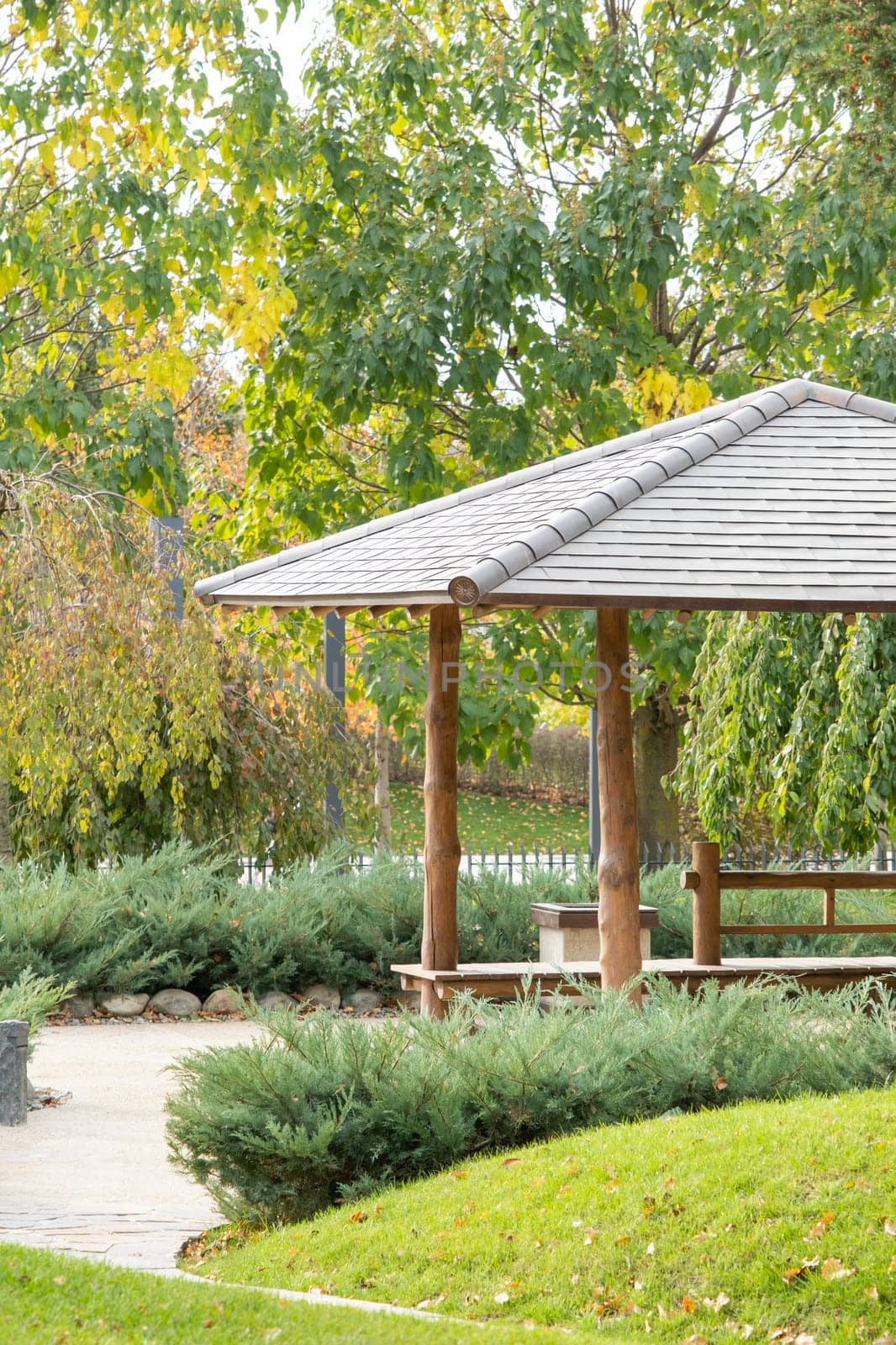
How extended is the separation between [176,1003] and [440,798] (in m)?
2.99

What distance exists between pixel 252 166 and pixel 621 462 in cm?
464

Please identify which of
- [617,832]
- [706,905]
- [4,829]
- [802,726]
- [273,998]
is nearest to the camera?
[617,832]

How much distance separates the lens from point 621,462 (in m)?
8.12

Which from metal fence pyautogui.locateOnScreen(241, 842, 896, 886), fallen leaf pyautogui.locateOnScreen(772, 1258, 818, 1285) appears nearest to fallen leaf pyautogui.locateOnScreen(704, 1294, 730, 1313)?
fallen leaf pyautogui.locateOnScreen(772, 1258, 818, 1285)

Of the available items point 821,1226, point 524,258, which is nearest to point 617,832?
point 821,1226

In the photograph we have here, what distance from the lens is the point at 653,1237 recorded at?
4812mm

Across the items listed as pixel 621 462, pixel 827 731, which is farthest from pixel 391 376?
pixel 621 462

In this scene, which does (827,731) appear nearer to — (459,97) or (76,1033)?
(76,1033)

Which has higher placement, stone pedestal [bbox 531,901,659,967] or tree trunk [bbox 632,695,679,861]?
tree trunk [bbox 632,695,679,861]

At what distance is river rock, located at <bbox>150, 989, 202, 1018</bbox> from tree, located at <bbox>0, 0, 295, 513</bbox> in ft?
13.1

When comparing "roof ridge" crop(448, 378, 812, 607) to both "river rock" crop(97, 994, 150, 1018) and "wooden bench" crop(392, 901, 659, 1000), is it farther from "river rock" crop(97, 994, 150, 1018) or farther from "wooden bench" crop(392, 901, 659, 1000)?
"river rock" crop(97, 994, 150, 1018)

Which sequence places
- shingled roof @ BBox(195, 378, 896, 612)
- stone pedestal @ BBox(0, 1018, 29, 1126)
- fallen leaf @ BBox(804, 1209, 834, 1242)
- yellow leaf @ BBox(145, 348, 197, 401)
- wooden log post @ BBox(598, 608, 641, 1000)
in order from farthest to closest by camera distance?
yellow leaf @ BBox(145, 348, 197, 401) → wooden log post @ BBox(598, 608, 641, 1000) → stone pedestal @ BBox(0, 1018, 29, 1126) → shingled roof @ BBox(195, 378, 896, 612) → fallen leaf @ BBox(804, 1209, 834, 1242)

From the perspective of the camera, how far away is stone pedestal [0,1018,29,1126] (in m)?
7.05

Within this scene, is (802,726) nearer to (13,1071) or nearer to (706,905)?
(706,905)
